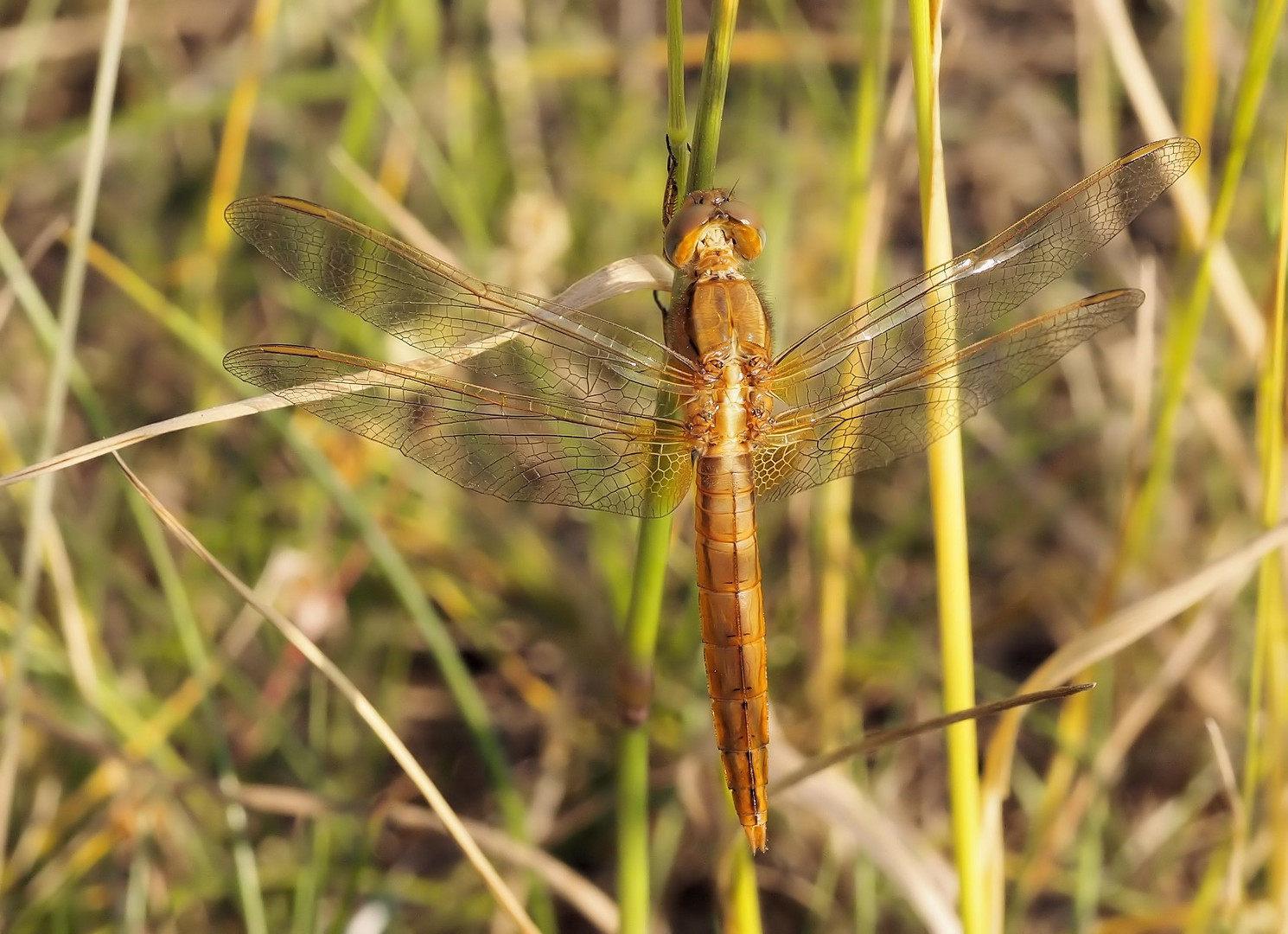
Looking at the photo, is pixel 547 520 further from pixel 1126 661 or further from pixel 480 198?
pixel 1126 661

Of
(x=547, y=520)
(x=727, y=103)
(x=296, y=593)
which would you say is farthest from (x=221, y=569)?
(x=727, y=103)

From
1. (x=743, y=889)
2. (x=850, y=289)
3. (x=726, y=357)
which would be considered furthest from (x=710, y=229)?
(x=743, y=889)

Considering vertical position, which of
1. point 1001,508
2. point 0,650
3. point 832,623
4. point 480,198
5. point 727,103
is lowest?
point 0,650

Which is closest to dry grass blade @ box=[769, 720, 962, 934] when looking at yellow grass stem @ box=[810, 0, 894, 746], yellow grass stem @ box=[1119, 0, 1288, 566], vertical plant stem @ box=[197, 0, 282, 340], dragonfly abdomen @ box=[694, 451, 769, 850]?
dragonfly abdomen @ box=[694, 451, 769, 850]

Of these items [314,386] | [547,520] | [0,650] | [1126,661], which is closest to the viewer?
[314,386]

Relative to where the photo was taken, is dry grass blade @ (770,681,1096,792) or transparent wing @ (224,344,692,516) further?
transparent wing @ (224,344,692,516)

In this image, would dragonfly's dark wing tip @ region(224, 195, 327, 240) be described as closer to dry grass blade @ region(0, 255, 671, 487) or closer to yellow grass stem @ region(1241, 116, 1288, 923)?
dry grass blade @ region(0, 255, 671, 487)
